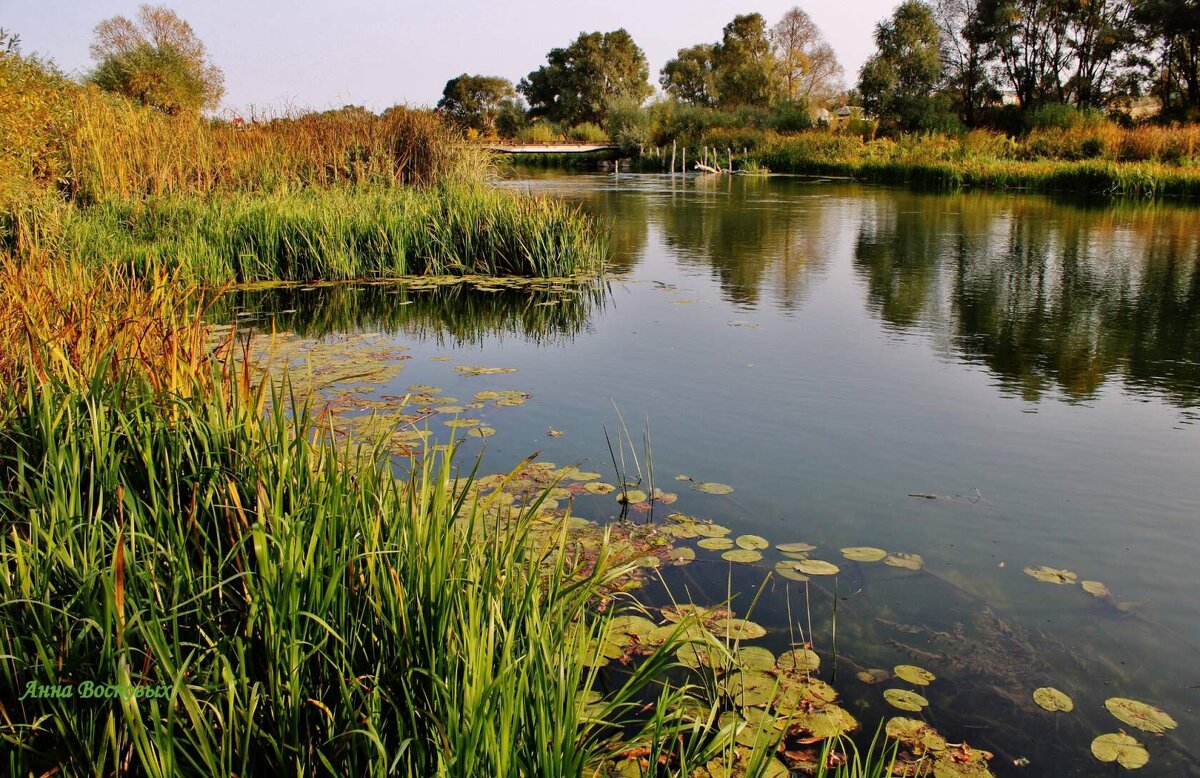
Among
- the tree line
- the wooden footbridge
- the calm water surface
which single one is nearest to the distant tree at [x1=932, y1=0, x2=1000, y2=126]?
the tree line

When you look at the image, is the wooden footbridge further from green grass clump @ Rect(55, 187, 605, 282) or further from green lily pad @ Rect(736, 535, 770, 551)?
green lily pad @ Rect(736, 535, 770, 551)

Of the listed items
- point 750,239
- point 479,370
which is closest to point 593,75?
point 750,239

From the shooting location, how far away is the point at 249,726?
172 centimetres

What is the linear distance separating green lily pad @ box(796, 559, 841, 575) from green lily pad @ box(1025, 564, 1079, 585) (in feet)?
2.66

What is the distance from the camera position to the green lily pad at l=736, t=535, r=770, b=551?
3635mm

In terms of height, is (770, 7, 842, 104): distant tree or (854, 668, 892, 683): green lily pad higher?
(770, 7, 842, 104): distant tree

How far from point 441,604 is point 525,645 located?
0.86ft

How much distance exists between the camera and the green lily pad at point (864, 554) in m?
3.56

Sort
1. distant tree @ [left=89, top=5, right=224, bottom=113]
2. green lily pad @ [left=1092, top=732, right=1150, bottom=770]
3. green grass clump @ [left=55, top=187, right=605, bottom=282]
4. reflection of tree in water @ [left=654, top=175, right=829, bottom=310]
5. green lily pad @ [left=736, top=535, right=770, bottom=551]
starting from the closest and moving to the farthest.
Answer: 1. green lily pad @ [left=1092, top=732, right=1150, bottom=770]
2. green lily pad @ [left=736, top=535, right=770, bottom=551]
3. green grass clump @ [left=55, top=187, right=605, bottom=282]
4. reflection of tree in water @ [left=654, top=175, right=829, bottom=310]
5. distant tree @ [left=89, top=5, right=224, bottom=113]

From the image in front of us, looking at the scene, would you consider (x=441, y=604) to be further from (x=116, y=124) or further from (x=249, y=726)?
(x=116, y=124)

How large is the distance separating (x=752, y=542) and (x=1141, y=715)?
150 cm

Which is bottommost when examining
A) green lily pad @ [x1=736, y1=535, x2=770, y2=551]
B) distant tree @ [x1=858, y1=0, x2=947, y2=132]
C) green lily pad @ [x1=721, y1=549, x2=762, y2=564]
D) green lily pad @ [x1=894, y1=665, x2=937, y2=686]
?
green lily pad @ [x1=894, y1=665, x2=937, y2=686]

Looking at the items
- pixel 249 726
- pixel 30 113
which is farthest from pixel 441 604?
pixel 30 113

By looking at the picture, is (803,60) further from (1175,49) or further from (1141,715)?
(1141,715)
